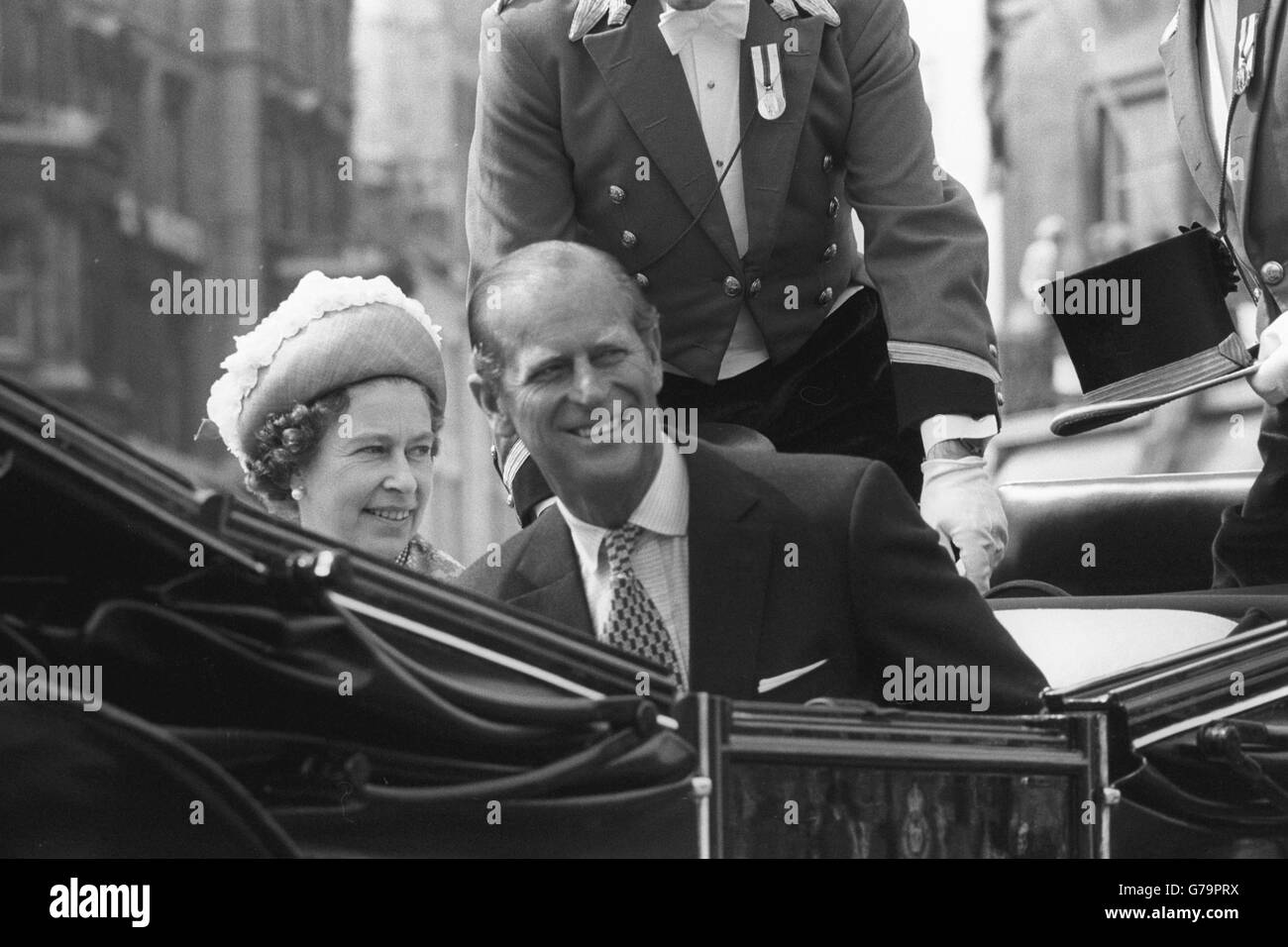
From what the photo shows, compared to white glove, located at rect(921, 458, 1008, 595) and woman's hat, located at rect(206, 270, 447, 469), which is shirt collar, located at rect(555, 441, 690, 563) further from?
woman's hat, located at rect(206, 270, 447, 469)

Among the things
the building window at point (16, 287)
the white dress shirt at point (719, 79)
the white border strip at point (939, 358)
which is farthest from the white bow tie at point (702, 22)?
the building window at point (16, 287)

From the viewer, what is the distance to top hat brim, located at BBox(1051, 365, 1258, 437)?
12.4 ft

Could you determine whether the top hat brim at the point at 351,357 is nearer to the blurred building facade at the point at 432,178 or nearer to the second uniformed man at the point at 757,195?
the second uniformed man at the point at 757,195

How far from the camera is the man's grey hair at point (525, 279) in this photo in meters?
3.18

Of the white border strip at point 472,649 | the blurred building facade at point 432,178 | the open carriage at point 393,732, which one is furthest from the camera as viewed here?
the blurred building facade at point 432,178

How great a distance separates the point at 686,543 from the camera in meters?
3.23

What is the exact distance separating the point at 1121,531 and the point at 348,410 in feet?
5.64

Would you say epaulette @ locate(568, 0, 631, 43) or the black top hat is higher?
epaulette @ locate(568, 0, 631, 43)

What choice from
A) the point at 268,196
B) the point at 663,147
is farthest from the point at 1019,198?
the point at 663,147

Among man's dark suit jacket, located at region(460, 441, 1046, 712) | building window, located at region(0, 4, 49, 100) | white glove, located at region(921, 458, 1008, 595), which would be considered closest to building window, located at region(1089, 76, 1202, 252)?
building window, located at region(0, 4, 49, 100)

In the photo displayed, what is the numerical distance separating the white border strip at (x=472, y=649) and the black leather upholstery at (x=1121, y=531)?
2.07 m

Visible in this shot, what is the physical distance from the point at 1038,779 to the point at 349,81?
24.6m
